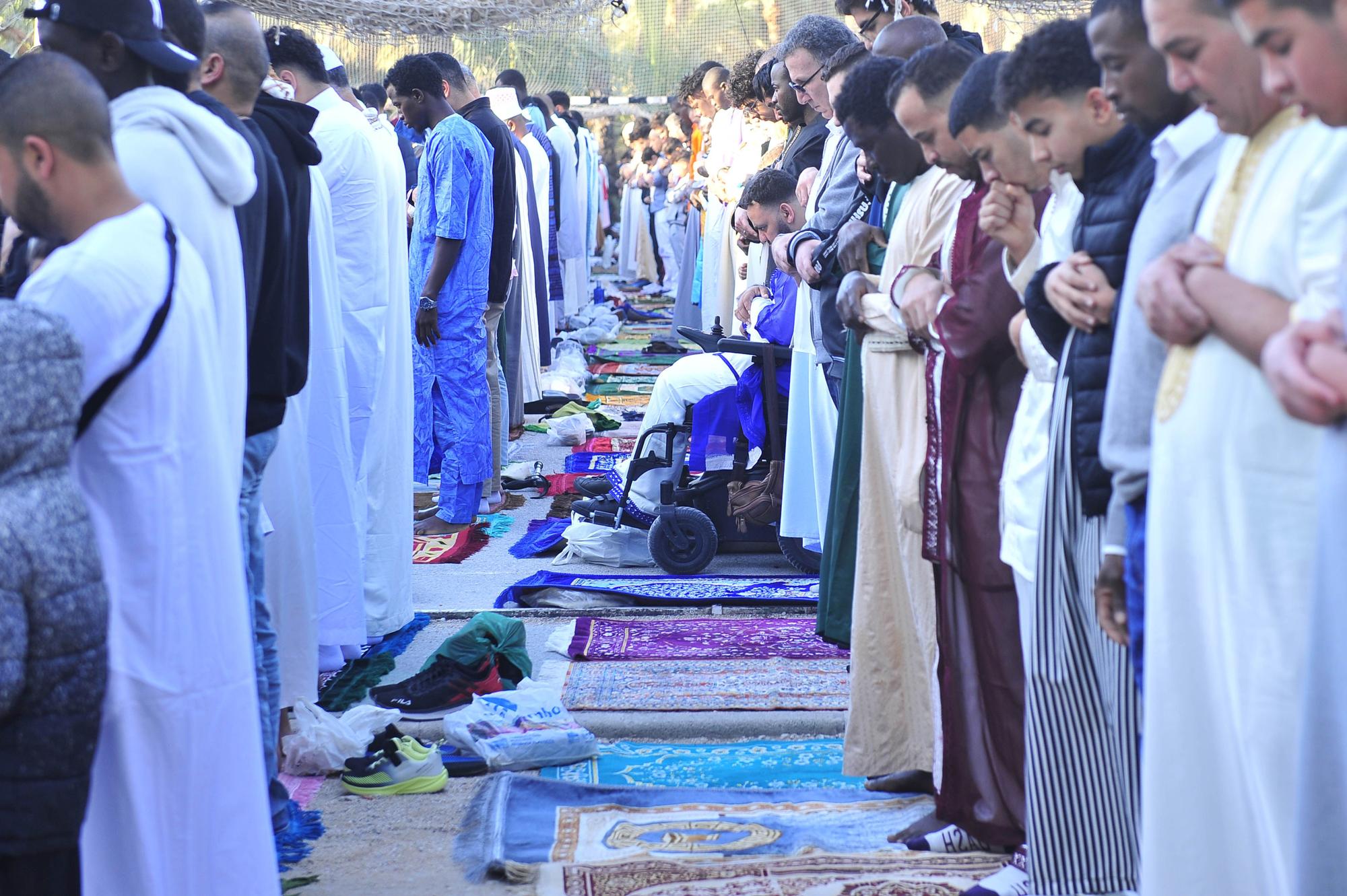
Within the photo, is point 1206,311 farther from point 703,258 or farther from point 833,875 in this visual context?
point 703,258

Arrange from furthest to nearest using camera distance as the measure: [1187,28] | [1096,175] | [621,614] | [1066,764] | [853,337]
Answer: [621,614] → [853,337] → [1066,764] → [1096,175] → [1187,28]

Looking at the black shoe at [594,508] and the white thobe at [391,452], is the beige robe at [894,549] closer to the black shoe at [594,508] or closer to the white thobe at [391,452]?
the white thobe at [391,452]

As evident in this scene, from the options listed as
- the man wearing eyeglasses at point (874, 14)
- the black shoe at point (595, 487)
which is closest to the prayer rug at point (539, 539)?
the black shoe at point (595, 487)

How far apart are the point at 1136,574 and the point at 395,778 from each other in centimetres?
230

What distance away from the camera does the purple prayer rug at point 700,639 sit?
5113mm

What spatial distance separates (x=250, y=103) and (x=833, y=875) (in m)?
2.38

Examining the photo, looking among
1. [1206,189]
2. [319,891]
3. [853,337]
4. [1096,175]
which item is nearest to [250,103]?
[853,337]

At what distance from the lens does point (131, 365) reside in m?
2.22

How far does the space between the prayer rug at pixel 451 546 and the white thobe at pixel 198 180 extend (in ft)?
12.6

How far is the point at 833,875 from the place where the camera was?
3.23 m

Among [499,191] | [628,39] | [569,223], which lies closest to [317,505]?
[499,191]

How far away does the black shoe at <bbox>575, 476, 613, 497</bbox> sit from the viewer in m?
7.09

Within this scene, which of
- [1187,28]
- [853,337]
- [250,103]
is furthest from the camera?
[853,337]

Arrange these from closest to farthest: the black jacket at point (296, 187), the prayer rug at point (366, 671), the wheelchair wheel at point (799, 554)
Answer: the black jacket at point (296, 187) < the prayer rug at point (366, 671) < the wheelchair wheel at point (799, 554)
